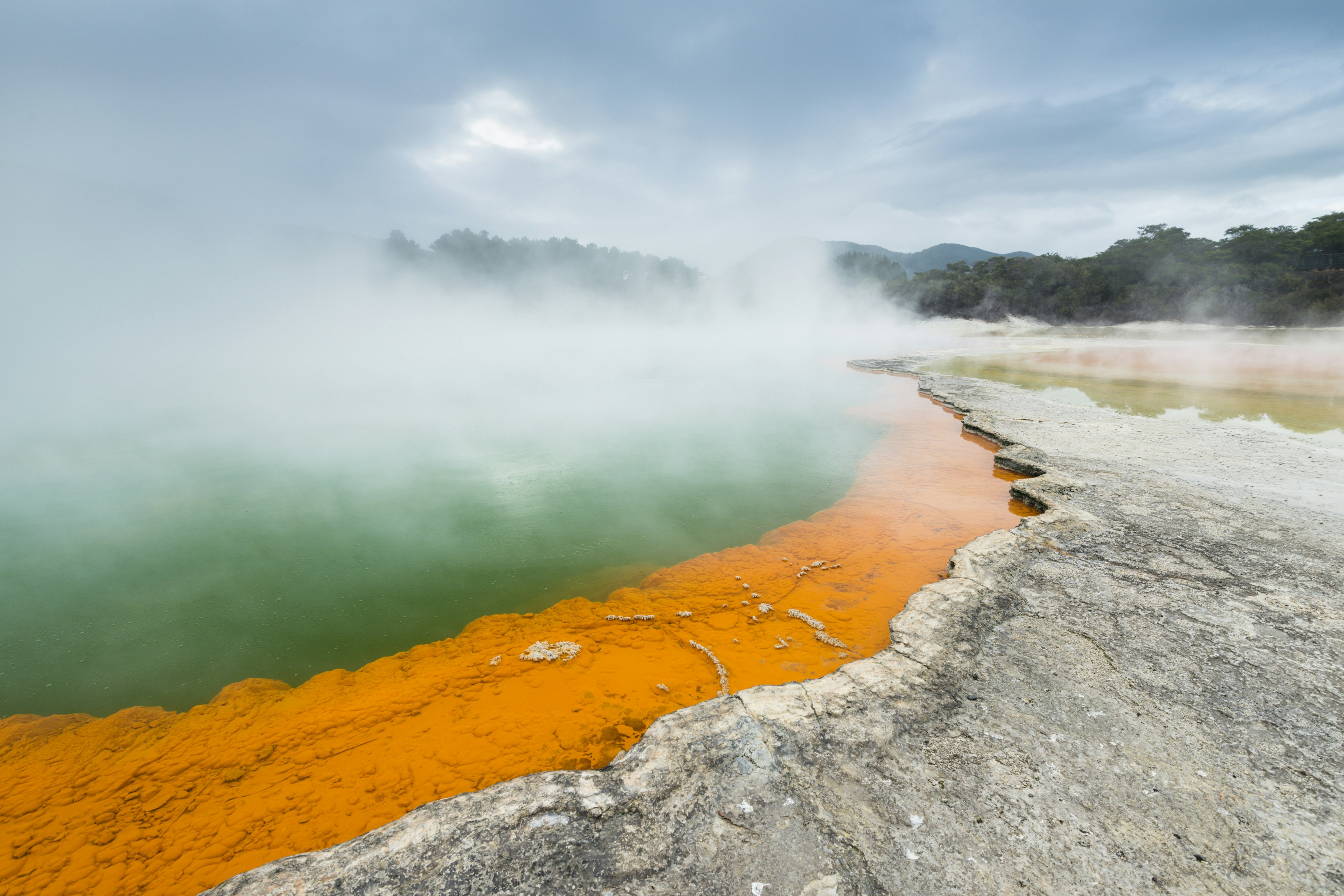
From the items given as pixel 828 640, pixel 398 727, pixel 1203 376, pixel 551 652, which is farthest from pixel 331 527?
pixel 1203 376

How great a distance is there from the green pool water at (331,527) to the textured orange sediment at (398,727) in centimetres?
30

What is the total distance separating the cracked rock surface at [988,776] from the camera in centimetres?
157

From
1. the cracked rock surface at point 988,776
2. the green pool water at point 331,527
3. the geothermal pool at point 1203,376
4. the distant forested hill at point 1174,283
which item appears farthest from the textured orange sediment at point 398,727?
the distant forested hill at point 1174,283

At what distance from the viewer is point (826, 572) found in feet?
13.4

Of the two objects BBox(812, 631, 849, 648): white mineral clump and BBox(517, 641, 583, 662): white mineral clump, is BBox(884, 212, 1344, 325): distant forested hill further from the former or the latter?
BBox(517, 641, 583, 662): white mineral clump

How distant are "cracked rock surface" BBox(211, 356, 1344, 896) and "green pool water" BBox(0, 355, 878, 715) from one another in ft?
A: 6.98

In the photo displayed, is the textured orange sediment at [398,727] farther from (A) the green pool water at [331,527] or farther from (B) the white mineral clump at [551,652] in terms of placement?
(A) the green pool water at [331,527]

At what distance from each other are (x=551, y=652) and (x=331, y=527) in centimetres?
375

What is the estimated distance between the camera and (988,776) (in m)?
1.86

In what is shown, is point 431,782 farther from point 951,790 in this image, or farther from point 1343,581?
point 1343,581

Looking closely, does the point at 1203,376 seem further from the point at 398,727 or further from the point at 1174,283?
the point at 398,727

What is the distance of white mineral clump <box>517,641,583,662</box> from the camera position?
3.20 metres

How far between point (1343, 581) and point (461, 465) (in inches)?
342

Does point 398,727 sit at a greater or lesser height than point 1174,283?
lesser
